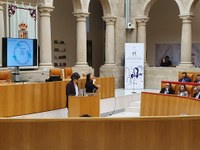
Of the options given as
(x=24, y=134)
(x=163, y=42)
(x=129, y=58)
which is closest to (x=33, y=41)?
(x=129, y=58)

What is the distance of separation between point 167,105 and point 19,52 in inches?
196

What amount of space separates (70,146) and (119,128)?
596 millimetres

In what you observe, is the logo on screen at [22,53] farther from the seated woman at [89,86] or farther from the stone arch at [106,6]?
the stone arch at [106,6]

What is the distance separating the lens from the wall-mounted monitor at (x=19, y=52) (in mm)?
10909

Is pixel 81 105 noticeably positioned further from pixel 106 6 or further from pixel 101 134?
pixel 106 6

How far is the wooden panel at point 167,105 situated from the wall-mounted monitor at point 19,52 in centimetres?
400

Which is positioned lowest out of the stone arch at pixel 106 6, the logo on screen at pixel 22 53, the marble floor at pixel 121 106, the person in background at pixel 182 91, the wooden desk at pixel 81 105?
the marble floor at pixel 121 106

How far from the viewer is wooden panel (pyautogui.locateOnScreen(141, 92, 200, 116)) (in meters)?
8.01

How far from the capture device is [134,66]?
15656 millimetres

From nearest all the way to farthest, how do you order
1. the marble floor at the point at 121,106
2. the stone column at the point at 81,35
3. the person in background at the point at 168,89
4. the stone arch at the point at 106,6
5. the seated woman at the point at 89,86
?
1. the person in background at the point at 168,89
2. the seated woman at the point at 89,86
3. the marble floor at the point at 121,106
4. the stone column at the point at 81,35
5. the stone arch at the point at 106,6

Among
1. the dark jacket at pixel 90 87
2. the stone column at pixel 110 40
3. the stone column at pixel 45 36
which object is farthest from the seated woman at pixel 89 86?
the stone column at pixel 110 40

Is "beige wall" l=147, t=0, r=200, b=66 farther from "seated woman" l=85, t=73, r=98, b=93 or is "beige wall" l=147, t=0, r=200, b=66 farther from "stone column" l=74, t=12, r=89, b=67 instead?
"seated woman" l=85, t=73, r=98, b=93

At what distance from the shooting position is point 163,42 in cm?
1916

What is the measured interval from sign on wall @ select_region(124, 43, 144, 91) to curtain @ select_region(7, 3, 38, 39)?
4534mm
